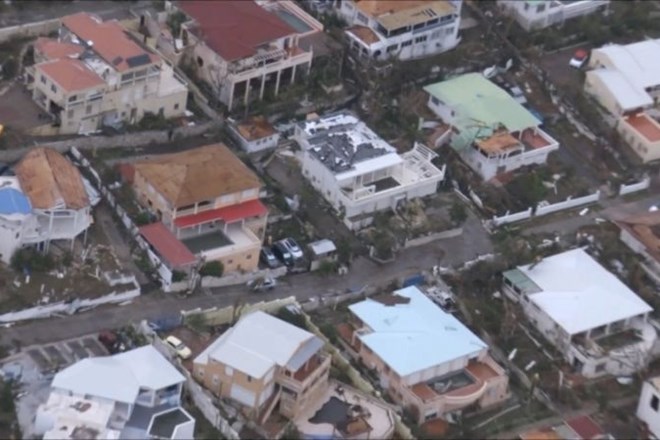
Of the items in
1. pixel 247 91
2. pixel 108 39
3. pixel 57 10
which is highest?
pixel 108 39

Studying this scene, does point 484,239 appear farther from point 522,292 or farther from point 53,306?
point 53,306

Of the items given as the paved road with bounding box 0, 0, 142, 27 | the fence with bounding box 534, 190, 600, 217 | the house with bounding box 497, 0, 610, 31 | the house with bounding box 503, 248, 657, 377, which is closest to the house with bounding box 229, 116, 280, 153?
the paved road with bounding box 0, 0, 142, 27

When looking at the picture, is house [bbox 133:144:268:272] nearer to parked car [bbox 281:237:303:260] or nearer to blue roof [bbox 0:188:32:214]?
parked car [bbox 281:237:303:260]

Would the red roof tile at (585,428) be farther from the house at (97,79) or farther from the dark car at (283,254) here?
the house at (97,79)

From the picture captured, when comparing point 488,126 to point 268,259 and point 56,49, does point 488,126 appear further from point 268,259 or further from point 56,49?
point 56,49

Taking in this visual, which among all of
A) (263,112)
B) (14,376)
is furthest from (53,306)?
(263,112)

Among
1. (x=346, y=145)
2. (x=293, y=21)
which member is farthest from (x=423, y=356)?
(x=293, y=21)

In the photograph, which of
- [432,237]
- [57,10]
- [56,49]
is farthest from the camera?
[57,10]

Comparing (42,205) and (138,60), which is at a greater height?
(138,60)
